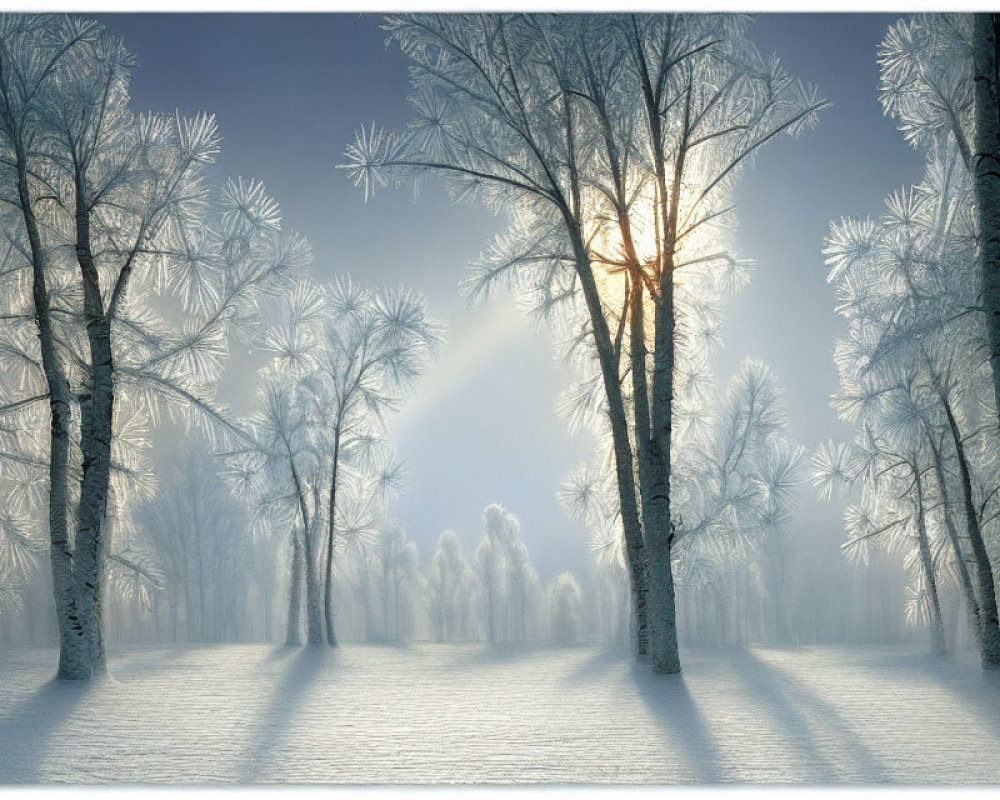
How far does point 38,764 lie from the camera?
3619 mm

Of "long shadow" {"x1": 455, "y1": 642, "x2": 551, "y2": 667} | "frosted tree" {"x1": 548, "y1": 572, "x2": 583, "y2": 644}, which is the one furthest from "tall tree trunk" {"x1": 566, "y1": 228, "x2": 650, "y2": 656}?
"frosted tree" {"x1": 548, "y1": 572, "x2": 583, "y2": 644}

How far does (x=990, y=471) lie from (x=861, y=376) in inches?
53.9

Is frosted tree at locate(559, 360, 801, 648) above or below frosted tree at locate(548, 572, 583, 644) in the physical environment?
above

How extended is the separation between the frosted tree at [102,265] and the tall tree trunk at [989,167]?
17.0 feet

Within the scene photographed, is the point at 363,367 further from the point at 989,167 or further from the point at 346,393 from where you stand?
the point at 989,167

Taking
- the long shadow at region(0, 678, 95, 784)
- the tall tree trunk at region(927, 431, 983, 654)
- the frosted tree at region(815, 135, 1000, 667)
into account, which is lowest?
the long shadow at region(0, 678, 95, 784)

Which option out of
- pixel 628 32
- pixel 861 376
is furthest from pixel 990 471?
pixel 628 32

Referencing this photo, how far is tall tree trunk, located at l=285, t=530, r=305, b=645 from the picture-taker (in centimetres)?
998

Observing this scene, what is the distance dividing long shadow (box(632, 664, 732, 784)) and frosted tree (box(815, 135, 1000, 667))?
290 centimetres

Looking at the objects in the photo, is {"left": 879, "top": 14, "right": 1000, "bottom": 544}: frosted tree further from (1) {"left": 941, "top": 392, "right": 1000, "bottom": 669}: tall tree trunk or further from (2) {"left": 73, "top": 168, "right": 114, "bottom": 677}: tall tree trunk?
(2) {"left": 73, "top": 168, "right": 114, "bottom": 677}: tall tree trunk

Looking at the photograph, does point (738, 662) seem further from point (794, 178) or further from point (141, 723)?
point (141, 723)

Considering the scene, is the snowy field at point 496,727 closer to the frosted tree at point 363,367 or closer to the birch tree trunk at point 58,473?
the birch tree trunk at point 58,473

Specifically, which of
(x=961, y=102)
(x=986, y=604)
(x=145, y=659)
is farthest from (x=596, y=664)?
(x=961, y=102)

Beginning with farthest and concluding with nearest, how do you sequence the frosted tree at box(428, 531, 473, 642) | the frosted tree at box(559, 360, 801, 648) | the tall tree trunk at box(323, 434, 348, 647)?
the frosted tree at box(428, 531, 473, 642) < the tall tree trunk at box(323, 434, 348, 647) < the frosted tree at box(559, 360, 801, 648)
